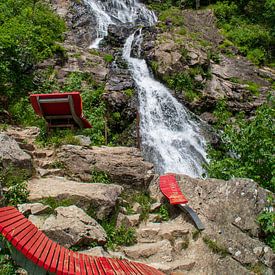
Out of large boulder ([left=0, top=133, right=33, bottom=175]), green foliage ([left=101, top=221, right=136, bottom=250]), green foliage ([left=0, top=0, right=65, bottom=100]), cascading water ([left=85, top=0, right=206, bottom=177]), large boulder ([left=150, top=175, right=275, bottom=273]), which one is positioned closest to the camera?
green foliage ([left=101, top=221, right=136, bottom=250])

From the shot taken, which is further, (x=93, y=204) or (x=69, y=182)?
(x=69, y=182)

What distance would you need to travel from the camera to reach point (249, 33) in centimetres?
2227

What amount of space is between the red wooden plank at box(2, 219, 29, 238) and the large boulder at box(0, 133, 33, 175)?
8.59 ft

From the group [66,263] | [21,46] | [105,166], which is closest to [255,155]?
[105,166]

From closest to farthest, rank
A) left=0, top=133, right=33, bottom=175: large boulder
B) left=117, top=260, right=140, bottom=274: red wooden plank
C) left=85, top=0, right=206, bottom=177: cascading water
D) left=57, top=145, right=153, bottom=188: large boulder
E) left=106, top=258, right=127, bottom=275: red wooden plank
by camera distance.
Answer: left=106, top=258, right=127, bottom=275: red wooden plank < left=117, top=260, right=140, bottom=274: red wooden plank < left=0, top=133, right=33, bottom=175: large boulder < left=57, top=145, right=153, bottom=188: large boulder < left=85, top=0, right=206, bottom=177: cascading water

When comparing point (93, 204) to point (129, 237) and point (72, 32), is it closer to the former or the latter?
point (129, 237)

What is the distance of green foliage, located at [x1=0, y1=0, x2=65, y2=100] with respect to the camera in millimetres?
12479

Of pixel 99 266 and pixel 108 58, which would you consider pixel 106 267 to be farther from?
pixel 108 58

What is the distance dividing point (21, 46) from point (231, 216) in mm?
10187

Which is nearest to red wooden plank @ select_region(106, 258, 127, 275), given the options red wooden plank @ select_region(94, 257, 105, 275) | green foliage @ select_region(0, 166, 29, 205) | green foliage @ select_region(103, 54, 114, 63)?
red wooden plank @ select_region(94, 257, 105, 275)

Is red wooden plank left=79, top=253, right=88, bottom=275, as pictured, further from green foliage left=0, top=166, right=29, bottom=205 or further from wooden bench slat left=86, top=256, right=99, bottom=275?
green foliage left=0, top=166, right=29, bottom=205

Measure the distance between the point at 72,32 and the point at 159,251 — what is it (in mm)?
17137

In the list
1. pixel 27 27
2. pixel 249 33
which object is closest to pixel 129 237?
pixel 27 27

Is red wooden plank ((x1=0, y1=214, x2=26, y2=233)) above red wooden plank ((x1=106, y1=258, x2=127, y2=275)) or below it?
above
